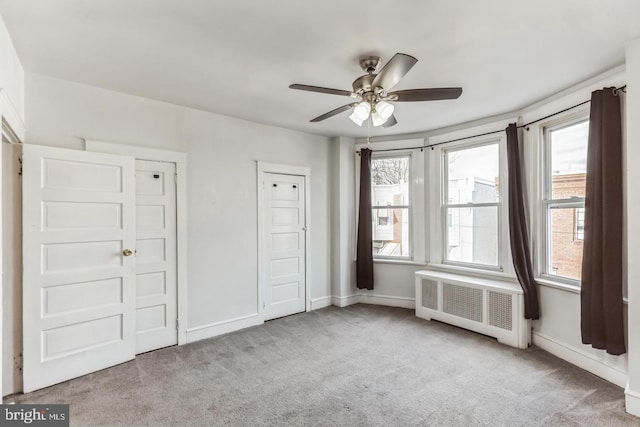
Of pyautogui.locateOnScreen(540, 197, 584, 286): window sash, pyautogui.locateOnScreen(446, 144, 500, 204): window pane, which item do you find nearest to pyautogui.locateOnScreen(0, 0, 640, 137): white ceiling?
pyautogui.locateOnScreen(446, 144, 500, 204): window pane

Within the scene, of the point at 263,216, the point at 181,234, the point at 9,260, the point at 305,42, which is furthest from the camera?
the point at 263,216

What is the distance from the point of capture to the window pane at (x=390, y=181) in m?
4.88

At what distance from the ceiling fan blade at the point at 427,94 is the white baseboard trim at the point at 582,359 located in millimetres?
2551

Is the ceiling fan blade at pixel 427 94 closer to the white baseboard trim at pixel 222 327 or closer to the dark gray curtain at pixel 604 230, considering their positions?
the dark gray curtain at pixel 604 230

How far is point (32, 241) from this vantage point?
8.55ft

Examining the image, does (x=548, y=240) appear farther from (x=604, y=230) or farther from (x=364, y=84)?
(x=364, y=84)

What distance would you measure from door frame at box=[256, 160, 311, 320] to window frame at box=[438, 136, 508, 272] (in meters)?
1.85

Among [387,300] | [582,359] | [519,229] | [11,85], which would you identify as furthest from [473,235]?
[11,85]

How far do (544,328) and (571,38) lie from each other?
106 inches

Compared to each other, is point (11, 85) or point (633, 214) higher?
point (11, 85)

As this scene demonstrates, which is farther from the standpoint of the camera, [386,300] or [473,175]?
[386,300]

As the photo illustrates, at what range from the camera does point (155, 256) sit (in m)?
3.35

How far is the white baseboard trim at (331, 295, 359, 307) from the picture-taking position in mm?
4866

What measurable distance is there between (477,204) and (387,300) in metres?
1.90
